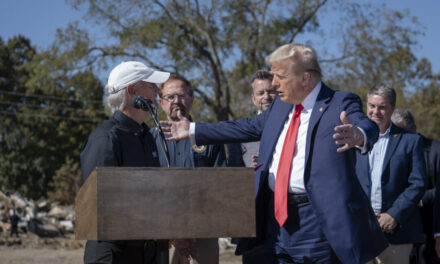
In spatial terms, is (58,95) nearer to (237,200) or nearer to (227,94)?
(227,94)

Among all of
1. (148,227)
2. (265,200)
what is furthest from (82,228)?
(265,200)

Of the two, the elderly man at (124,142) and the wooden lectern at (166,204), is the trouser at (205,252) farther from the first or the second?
the wooden lectern at (166,204)

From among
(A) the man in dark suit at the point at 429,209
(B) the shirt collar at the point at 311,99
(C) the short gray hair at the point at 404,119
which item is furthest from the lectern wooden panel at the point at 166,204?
(C) the short gray hair at the point at 404,119

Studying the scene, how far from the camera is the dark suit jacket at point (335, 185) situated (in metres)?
3.11

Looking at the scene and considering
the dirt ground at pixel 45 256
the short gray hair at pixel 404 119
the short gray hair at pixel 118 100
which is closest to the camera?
the short gray hair at pixel 118 100

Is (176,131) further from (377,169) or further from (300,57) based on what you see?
(377,169)

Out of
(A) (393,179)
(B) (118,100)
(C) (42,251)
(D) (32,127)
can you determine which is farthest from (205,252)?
(D) (32,127)

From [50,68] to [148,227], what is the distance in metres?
25.0

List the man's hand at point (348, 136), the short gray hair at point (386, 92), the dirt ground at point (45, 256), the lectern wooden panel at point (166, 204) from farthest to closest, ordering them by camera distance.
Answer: the dirt ground at point (45, 256), the short gray hair at point (386, 92), the man's hand at point (348, 136), the lectern wooden panel at point (166, 204)

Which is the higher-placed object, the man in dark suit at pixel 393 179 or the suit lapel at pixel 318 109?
the suit lapel at pixel 318 109

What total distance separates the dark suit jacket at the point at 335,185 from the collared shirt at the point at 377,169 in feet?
5.84

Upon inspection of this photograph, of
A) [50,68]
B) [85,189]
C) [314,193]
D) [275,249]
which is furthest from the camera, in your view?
[50,68]

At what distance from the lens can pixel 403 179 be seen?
5.05 metres

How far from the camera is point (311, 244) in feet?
10.6
